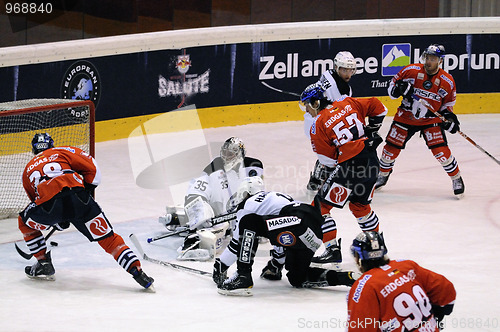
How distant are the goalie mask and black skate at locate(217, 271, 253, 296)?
4.68 feet

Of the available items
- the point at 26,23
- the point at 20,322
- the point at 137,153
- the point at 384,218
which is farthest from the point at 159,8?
the point at 20,322

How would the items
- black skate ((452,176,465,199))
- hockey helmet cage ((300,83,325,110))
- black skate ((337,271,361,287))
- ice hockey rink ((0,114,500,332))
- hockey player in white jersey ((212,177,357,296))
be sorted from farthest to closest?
1. black skate ((452,176,465,199))
2. hockey helmet cage ((300,83,325,110))
3. black skate ((337,271,361,287))
4. hockey player in white jersey ((212,177,357,296))
5. ice hockey rink ((0,114,500,332))

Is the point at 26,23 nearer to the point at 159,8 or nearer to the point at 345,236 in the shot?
the point at 159,8

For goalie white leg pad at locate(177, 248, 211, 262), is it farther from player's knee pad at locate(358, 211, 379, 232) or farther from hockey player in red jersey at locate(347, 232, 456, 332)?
hockey player in red jersey at locate(347, 232, 456, 332)

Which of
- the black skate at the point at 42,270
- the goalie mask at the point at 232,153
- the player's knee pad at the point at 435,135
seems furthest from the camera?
the player's knee pad at the point at 435,135

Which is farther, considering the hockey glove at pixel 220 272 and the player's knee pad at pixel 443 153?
the player's knee pad at pixel 443 153

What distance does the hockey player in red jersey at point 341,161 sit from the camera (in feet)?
20.0

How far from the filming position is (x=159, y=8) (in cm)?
1180

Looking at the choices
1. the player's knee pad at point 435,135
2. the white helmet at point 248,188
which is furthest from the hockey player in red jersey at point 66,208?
the player's knee pad at point 435,135

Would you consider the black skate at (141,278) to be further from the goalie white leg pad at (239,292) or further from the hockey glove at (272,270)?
the hockey glove at (272,270)

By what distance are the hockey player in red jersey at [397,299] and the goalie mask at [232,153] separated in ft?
9.75

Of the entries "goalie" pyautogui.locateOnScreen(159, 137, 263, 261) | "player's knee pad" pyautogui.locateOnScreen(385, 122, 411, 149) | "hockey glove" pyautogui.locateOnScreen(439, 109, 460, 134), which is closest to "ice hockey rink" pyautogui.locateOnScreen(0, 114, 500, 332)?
"goalie" pyautogui.locateOnScreen(159, 137, 263, 261)

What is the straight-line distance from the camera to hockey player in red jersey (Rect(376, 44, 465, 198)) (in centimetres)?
801

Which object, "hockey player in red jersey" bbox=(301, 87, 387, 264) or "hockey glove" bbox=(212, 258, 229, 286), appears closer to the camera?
"hockey glove" bbox=(212, 258, 229, 286)
